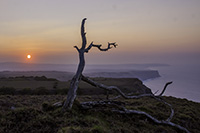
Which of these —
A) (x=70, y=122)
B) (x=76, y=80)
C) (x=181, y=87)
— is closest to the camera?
(x=70, y=122)

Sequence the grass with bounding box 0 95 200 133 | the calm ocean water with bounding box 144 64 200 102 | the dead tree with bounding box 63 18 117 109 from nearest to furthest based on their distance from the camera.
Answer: the grass with bounding box 0 95 200 133 < the dead tree with bounding box 63 18 117 109 < the calm ocean water with bounding box 144 64 200 102

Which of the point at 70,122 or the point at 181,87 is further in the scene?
the point at 181,87

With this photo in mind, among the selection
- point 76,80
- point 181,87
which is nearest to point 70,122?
point 76,80

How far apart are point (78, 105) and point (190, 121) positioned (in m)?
7.35

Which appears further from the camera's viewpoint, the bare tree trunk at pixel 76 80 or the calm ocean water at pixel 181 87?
the calm ocean water at pixel 181 87

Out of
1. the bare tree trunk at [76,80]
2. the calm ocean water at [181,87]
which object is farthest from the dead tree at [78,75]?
the calm ocean water at [181,87]

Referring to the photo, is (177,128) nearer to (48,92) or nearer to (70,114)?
(70,114)

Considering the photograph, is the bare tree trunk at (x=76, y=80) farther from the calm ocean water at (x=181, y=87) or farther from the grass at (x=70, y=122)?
the calm ocean water at (x=181, y=87)

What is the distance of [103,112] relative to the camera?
272 inches

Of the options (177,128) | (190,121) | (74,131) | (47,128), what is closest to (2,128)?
(47,128)

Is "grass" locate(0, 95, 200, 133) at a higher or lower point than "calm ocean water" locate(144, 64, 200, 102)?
higher

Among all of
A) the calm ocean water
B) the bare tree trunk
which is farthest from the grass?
the calm ocean water

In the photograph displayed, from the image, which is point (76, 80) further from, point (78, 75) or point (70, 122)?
point (70, 122)

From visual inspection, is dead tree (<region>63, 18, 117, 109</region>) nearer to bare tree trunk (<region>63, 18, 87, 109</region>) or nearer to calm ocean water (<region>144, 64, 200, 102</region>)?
bare tree trunk (<region>63, 18, 87, 109</region>)
